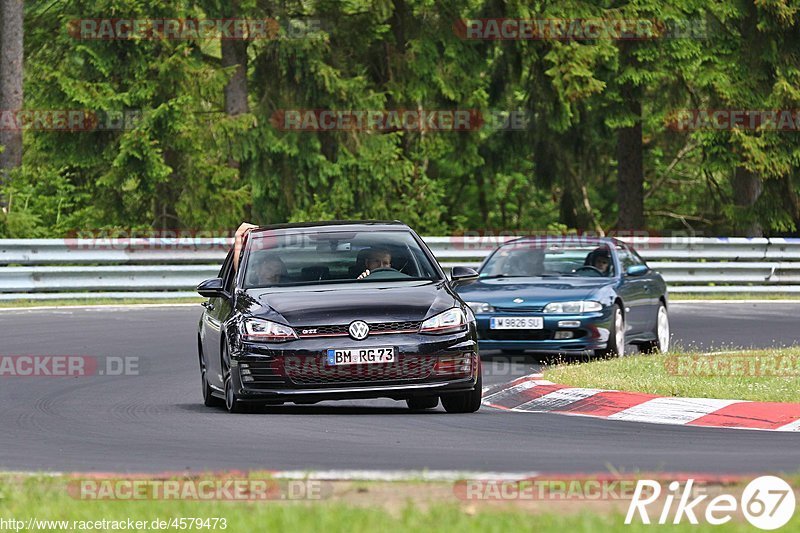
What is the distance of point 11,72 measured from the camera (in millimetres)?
33719

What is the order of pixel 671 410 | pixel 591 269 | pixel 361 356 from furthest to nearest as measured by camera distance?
pixel 591 269 < pixel 671 410 < pixel 361 356

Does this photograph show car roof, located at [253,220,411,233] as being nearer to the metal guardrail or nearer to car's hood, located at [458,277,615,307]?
car's hood, located at [458,277,615,307]

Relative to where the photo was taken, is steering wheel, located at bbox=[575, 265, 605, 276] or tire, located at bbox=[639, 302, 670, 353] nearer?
steering wheel, located at bbox=[575, 265, 605, 276]

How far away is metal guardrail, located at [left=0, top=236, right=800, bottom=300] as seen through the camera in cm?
2653

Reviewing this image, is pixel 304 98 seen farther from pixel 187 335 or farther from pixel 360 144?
pixel 187 335

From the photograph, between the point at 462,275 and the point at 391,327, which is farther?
the point at 462,275

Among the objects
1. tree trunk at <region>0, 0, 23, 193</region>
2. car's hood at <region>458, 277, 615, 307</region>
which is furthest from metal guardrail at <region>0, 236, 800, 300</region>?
car's hood at <region>458, 277, 615, 307</region>

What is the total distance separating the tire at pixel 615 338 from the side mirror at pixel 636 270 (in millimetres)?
916

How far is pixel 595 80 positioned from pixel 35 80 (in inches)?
464

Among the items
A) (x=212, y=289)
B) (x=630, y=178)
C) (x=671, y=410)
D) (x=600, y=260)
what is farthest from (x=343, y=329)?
(x=630, y=178)

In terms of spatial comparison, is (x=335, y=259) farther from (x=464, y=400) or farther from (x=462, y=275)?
(x=464, y=400)

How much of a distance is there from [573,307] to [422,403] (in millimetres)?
5018

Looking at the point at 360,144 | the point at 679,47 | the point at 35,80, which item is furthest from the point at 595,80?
the point at 35,80

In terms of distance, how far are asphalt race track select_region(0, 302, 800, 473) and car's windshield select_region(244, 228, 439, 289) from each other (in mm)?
1056
